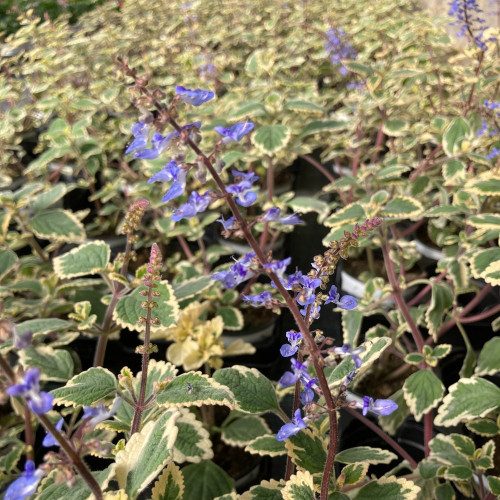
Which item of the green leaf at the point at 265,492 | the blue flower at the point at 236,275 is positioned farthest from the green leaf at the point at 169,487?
the blue flower at the point at 236,275

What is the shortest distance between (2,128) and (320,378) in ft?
4.60

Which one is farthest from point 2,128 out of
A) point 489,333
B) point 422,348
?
point 489,333

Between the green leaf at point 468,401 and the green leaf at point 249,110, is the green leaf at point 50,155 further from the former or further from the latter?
the green leaf at point 468,401

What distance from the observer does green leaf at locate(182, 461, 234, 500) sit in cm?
86

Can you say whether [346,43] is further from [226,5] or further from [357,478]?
[357,478]

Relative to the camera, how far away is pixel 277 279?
468mm

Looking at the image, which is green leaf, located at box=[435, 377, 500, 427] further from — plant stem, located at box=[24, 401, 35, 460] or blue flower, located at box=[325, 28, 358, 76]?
blue flower, located at box=[325, 28, 358, 76]

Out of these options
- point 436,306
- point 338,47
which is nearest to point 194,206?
point 436,306

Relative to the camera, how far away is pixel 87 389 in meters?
0.64

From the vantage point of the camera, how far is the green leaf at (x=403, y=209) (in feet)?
3.11

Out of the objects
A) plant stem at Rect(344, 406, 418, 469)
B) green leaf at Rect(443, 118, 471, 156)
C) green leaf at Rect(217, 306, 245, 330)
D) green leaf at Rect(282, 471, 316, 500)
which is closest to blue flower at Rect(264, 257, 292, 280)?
green leaf at Rect(282, 471, 316, 500)

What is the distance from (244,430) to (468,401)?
15.8 inches

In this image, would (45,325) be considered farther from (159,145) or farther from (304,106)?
(304,106)

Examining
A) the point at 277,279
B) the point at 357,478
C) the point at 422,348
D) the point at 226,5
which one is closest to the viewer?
the point at 277,279
